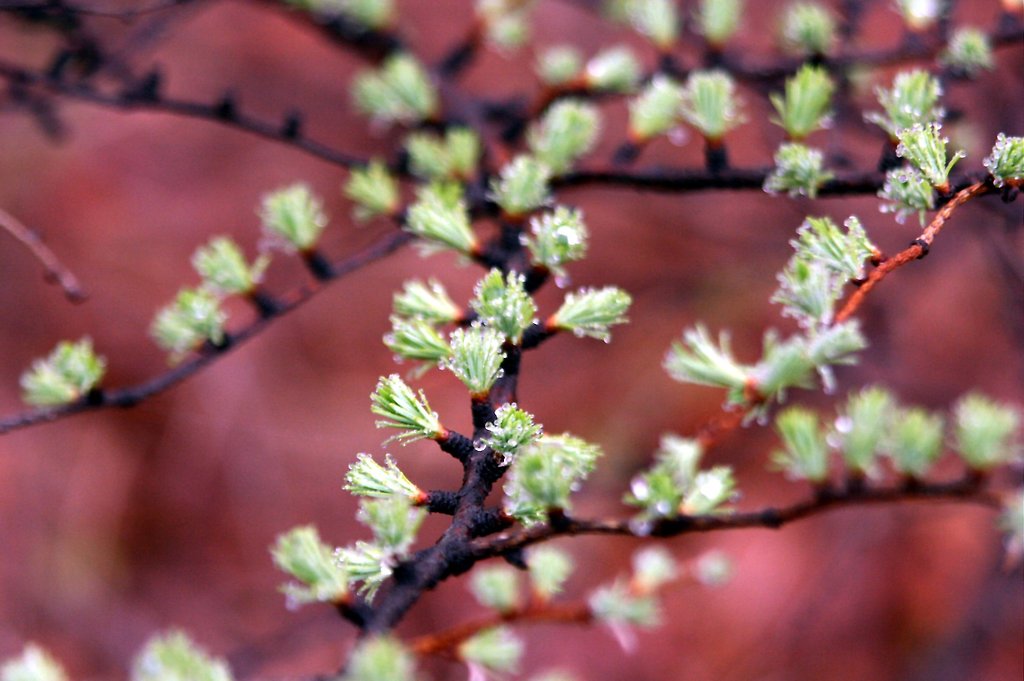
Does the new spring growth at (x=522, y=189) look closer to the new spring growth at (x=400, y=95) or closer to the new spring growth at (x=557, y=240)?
the new spring growth at (x=557, y=240)

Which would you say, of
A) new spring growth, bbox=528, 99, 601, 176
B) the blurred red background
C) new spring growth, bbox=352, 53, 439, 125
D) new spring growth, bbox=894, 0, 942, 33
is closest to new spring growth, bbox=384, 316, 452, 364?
new spring growth, bbox=528, 99, 601, 176

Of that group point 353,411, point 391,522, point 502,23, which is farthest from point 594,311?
point 353,411

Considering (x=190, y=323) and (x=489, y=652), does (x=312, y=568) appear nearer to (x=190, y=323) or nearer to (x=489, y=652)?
(x=489, y=652)

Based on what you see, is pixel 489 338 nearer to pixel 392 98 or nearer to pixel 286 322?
pixel 392 98

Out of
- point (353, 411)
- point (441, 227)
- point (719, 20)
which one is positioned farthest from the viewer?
point (353, 411)

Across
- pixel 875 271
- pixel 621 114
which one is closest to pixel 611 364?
pixel 621 114

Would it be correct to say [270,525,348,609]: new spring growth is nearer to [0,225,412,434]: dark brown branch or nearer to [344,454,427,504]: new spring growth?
[344,454,427,504]: new spring growth
